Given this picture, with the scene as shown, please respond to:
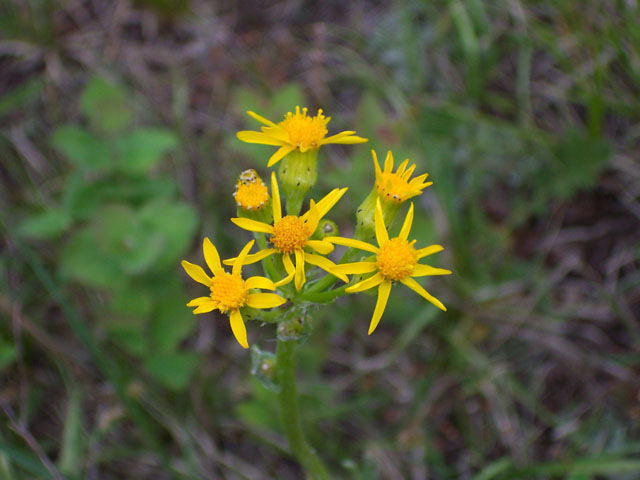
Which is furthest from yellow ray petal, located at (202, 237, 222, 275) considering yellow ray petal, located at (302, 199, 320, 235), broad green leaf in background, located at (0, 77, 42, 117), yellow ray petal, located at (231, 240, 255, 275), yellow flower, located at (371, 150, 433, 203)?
broad green leaf in background, located at (0, 77, 42, 117)

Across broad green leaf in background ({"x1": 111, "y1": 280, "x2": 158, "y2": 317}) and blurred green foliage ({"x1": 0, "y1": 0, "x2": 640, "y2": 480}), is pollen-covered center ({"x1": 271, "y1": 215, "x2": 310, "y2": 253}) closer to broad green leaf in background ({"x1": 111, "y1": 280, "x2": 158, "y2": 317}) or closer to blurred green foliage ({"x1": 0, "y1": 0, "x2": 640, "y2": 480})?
blurred green foliage ({"x1": 0, "y1": 0, "x2": 640, "y2": 480})

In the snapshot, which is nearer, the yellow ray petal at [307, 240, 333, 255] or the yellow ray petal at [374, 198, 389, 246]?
the yellow ray petal at [307, 240, 333, 255]

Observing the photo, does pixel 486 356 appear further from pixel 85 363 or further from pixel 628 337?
pixel 85 363

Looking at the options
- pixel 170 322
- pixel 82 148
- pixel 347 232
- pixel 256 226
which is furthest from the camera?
pixel 347 232

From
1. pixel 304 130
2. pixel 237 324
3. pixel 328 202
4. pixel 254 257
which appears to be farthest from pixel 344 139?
pixel 237 324

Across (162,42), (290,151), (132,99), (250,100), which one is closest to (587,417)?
(290,151)

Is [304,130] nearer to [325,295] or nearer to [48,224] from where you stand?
[325,295]
